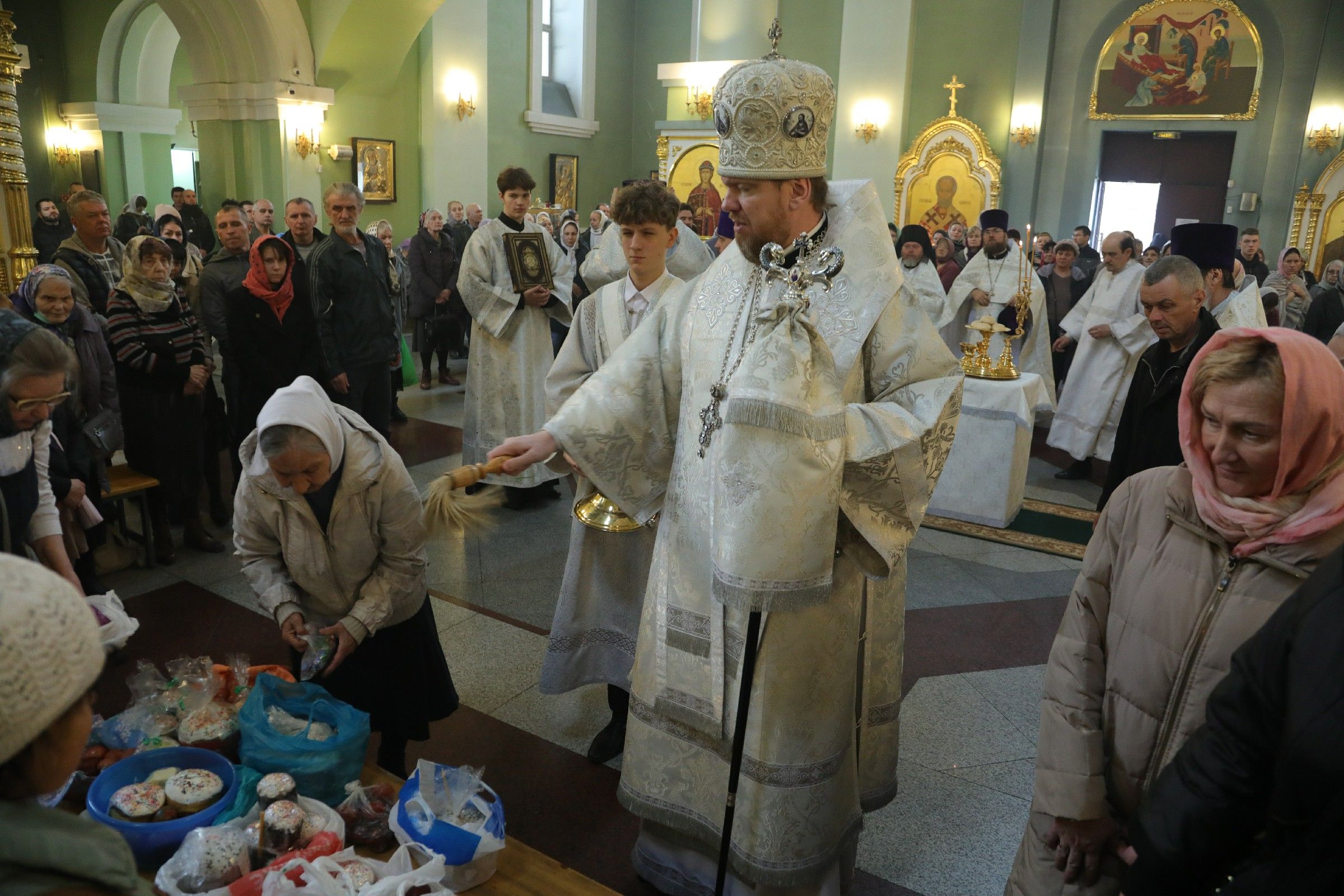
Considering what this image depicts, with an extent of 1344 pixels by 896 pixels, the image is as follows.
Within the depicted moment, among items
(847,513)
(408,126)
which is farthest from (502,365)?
(408,126)

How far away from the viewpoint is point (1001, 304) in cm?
806

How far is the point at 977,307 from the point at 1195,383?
6937 mm

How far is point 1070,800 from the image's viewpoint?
1.73 meters

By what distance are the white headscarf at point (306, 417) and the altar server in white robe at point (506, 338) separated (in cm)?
333

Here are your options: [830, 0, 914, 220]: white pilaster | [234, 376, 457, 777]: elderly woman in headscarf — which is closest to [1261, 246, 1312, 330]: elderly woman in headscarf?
[830, 0, 914, 220]: white pilaster

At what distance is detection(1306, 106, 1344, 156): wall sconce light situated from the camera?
47.2ft

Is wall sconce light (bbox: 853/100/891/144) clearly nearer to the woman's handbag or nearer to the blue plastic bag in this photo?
the woman's handbag

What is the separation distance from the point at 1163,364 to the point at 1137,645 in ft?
9.31

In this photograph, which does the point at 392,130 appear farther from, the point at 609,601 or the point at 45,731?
the point at 45,731

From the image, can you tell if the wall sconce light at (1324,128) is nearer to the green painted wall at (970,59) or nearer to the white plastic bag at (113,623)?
the green painted wall at (970,59)

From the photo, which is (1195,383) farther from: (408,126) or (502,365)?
(408,126)

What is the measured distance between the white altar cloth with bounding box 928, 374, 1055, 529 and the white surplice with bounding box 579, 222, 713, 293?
2.11 m

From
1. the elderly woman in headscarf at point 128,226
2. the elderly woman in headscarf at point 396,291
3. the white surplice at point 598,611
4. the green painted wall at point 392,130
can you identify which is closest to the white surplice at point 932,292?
the elderly woman in headscarf at point 396,291

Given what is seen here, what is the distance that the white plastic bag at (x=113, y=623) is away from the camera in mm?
2371
